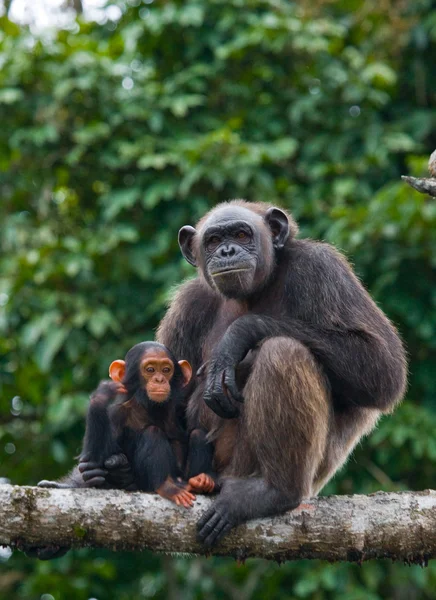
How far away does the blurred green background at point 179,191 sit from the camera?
10109 millimetres

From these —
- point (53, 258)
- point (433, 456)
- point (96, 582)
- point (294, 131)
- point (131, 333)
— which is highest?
point (294, 131)

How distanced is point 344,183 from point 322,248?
4068mm

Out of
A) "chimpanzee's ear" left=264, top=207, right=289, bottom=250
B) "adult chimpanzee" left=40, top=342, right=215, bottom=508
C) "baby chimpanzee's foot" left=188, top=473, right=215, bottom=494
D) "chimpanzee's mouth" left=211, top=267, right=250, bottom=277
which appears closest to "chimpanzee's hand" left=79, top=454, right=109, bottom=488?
"adult chimpanzee" left=40, top=342, right=215, bottom=508

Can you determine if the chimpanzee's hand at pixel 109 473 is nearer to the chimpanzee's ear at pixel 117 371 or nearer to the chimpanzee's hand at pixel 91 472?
the chimpanzee's hand at pixel 91 472

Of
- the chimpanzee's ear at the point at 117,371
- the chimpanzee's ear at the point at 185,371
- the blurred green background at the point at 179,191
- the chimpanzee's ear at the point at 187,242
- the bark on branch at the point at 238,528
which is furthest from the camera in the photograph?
the blurred green background at the point at 179,191

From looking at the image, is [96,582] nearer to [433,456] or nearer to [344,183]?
[433,456]

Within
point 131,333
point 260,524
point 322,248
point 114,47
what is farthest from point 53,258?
point 260,524

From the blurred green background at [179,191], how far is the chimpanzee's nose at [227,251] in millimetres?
3334

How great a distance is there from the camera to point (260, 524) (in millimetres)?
5867

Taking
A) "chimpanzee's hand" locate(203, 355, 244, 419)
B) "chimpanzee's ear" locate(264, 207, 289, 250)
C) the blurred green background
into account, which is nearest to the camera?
"chimpanzee's hand" locate(203, 355, 244, 419)

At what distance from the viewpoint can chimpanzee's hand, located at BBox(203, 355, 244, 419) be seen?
20.1 ft

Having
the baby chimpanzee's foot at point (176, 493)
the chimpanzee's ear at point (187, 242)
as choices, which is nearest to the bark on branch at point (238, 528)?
the baby chimpanzee's foot at point (176, 493)

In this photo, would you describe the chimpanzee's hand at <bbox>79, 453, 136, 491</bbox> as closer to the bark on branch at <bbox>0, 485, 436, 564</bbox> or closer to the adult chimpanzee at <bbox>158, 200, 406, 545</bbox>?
the bark on branch at <bbox>0, 485, 436, 564</bbox>

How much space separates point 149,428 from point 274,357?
0.89 meters
